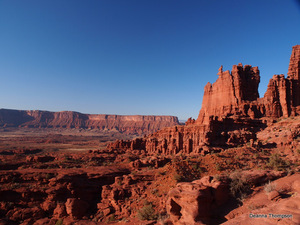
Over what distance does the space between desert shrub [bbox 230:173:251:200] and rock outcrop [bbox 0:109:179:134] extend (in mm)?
161432

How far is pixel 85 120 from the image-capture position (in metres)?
196

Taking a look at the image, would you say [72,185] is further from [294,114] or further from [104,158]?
[294,114]

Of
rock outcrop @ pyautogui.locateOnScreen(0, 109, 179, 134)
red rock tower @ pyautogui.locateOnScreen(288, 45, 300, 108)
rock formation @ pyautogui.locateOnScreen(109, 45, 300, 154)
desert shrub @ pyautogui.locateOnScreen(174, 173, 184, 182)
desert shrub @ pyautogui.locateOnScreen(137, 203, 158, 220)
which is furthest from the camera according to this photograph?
rock outcrop @ pyautogui.locateOnScreen(0, 109, 179, 134)

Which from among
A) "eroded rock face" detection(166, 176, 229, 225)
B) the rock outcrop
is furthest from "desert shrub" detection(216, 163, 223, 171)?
the rock outcrop

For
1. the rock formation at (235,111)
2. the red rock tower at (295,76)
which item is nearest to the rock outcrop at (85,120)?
the rock formation at (235,111)

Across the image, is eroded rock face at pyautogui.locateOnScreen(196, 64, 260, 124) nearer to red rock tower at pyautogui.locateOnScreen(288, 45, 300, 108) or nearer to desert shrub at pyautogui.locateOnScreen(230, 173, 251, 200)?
red rock tower at pyautogui.locateOnScreen(288, 45, 300, 108)

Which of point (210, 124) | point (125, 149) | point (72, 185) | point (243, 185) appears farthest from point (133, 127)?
point (243, 185)

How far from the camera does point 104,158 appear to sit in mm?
38469

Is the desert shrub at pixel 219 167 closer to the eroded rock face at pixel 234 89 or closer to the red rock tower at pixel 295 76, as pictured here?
the eroded rock face at pixel 234 89

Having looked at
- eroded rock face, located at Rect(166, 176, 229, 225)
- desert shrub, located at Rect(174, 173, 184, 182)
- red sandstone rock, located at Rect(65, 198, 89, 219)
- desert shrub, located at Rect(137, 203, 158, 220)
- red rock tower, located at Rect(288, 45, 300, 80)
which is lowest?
red sandstone rock, located at Rect(65, 198, 89, 219)

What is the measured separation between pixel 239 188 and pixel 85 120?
7946 inches

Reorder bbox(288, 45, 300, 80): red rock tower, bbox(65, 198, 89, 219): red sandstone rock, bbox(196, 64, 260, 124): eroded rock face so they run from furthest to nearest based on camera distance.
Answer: bbox(196, 64, 260, 124): eroded rock face → bbox(288, 45, 300, 80): red rock tower → bbox(65, 198, 89, 219): red sandstone rock

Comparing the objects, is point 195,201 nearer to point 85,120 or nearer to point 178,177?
point 178,177

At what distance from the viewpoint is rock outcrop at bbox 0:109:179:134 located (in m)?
174
